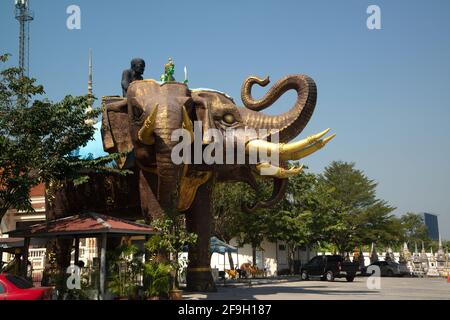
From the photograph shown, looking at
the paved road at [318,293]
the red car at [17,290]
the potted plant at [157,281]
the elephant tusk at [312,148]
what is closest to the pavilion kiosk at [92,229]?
the potted plant at [157,281]

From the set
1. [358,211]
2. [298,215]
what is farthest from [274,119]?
[358,211]

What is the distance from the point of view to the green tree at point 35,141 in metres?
16.7

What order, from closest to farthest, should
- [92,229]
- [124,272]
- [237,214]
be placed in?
[92,229]
[124,272]
[237,214]

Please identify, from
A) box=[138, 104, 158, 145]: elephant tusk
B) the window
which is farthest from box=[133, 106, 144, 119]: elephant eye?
the window

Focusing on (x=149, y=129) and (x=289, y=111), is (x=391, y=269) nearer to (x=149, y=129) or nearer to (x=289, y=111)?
(x=289, y=111)

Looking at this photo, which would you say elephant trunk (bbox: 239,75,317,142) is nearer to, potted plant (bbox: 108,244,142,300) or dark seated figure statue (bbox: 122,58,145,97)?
dark seated figure statue (bbox: 122,58,145,97)

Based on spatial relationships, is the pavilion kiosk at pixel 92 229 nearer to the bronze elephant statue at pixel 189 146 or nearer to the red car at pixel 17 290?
the bronze elephant statue at pixel 189 146

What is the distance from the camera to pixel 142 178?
55.5ft

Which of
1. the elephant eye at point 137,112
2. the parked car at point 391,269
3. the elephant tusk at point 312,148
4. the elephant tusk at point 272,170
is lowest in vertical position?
the parked car at point 391,269

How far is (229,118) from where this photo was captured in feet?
57.5

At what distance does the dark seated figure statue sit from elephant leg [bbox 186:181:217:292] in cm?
441

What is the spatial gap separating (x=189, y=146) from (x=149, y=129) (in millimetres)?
1316

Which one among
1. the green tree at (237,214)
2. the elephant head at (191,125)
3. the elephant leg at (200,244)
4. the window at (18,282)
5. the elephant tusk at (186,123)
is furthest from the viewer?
the green tree at (237,214)

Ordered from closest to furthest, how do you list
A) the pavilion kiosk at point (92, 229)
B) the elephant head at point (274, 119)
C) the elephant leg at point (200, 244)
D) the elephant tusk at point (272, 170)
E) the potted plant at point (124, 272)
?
the pavilion kiosk at point (92, 229)
the potted plant at point (124, 272)
the elephant head at point (274, 119)
the elephant leg at point (200, 244)
the elephant tusk at point (272, 170)
